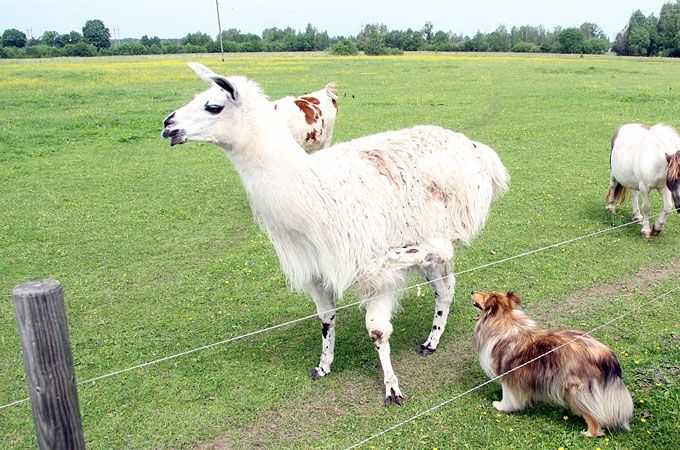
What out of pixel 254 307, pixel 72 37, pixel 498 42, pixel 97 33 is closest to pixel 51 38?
pixel 72 37

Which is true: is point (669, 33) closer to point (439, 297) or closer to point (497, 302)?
point (439, 297)

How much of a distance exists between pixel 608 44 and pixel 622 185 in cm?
8861

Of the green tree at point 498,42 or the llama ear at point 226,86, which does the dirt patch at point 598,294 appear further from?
the green tree at point 498,42

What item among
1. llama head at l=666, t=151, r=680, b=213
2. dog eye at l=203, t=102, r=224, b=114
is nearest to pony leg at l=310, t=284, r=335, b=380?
dog eye at l=203, t=102, r=224, b=114

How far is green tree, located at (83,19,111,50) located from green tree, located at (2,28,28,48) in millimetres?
10976

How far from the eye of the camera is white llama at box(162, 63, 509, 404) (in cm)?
469

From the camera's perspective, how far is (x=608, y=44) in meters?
87.0

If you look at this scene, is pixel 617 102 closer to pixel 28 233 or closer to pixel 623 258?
pixel 623 258

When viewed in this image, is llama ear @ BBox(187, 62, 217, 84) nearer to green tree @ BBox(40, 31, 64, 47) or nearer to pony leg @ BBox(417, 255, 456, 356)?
pony leg @ BBox(417, 255, 456, 356)

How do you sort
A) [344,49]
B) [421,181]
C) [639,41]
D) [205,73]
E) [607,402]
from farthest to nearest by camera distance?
1. [344,49]
2. [639,41]
3. [421,181]
4. [205,73]
5. [607,402]

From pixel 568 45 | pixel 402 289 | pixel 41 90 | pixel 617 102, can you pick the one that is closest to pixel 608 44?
pixel 568 45

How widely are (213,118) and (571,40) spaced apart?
90.8m

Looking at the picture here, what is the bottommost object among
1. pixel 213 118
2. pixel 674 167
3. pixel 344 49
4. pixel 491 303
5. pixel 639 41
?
pixel 491 303

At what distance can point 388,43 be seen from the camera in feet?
318
